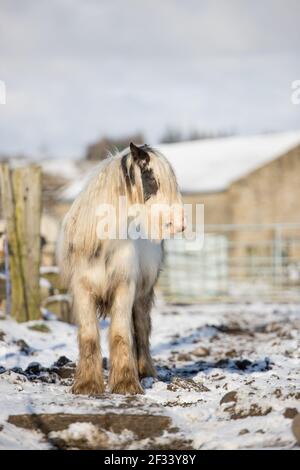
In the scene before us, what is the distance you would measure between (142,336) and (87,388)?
1.20m

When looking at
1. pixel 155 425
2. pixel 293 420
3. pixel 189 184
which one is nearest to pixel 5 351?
pixel 155 425

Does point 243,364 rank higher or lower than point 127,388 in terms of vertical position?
lower

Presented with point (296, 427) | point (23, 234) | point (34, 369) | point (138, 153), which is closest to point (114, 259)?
point (138, 153)

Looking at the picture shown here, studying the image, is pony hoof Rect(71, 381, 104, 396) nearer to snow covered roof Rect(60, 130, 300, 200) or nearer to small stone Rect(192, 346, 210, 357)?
small stone Rect(192, 346, 210, 357)

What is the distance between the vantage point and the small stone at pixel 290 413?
4.69 meters

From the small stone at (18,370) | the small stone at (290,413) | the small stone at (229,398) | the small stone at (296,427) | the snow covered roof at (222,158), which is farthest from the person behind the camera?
the snow covered roof at (222,158)

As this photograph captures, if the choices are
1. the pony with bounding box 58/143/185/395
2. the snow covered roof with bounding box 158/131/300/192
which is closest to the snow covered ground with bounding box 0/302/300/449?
the pony with bounding box 58/143/185/395

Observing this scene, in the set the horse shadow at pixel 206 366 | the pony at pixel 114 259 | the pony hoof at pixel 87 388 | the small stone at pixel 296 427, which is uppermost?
the pony at pixel 114 259

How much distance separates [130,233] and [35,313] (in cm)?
503

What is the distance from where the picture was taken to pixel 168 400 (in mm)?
5598

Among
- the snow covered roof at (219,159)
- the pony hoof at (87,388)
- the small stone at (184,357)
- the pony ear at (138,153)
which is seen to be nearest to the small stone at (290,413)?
the pony hoof at (87,388)

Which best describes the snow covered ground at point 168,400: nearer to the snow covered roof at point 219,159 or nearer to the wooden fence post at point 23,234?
the wooden fence post at point 23,234

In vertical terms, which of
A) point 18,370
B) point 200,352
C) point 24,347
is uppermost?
point 18,370

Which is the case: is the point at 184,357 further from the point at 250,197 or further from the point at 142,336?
the point at 250,197
